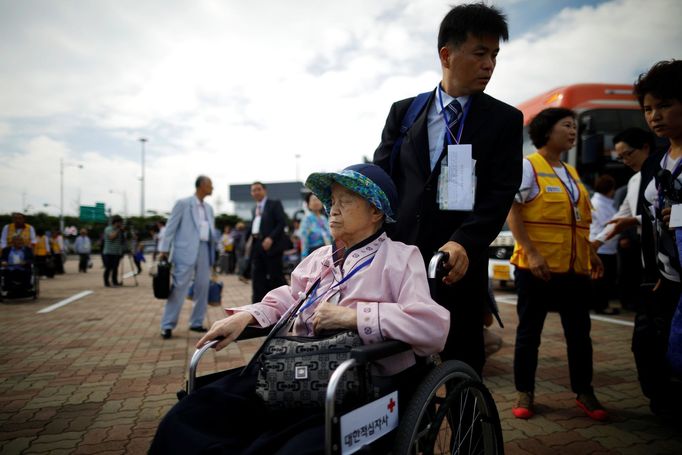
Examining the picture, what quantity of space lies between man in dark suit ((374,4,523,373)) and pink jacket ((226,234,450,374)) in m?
0.28

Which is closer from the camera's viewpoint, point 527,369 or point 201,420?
point 201,420

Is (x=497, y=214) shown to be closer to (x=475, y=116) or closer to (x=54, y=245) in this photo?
(x=475, y=116)

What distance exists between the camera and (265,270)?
22.4 feet

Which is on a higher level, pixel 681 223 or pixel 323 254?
pixel 681 223

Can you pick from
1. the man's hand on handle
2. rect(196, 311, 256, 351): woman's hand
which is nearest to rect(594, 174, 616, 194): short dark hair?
the man's hand on handle

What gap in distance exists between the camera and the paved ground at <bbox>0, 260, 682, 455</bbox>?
261cm

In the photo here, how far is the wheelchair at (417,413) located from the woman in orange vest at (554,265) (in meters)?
1.27

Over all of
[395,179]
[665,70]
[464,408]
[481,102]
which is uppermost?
[665,70]

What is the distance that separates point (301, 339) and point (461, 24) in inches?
59.1

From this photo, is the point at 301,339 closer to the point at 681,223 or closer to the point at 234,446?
the point at 234,446

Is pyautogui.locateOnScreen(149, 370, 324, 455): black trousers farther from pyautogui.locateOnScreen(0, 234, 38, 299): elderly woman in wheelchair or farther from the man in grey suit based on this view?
pyautogui.locateOnScreen(0, 234, 38, 299): elderly woman in wheelchair

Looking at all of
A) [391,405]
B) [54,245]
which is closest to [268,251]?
[391,405]

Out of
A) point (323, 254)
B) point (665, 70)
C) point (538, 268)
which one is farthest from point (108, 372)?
point (665, 70)

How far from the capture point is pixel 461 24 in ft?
6.26
